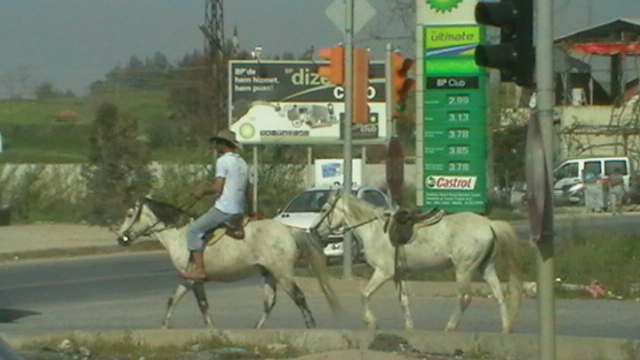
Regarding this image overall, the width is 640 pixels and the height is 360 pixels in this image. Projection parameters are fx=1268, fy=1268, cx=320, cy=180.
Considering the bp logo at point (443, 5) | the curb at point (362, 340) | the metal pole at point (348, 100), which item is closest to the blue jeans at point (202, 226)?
the curb at point (362, 340)

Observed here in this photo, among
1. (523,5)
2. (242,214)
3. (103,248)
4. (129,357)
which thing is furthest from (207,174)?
(523,5)

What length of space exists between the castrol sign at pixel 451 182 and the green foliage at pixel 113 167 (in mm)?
16097

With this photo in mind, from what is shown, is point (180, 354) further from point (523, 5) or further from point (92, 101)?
point (92, 101)

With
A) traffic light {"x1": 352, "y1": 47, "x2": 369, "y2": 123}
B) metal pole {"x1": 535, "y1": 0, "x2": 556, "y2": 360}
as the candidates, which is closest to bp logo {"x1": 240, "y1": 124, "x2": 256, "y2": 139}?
traffic light {"x1": 352, "y1": 47, "x2": 369, "y2": 123}

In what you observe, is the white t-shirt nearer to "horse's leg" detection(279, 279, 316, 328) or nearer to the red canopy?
"horse's leg" detection(279, 279, 316, 328)

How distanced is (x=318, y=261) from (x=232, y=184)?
1299 mm

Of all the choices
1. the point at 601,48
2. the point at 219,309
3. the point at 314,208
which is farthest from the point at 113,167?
the point at 219,309

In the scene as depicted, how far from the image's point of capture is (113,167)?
3622cm

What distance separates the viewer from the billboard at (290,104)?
38938mm

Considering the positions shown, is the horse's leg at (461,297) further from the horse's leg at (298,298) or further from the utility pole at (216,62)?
the utility pole at (216,62)

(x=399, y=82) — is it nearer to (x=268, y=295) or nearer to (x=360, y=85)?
(x=360, y=85)

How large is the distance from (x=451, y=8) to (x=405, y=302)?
23.7 ft

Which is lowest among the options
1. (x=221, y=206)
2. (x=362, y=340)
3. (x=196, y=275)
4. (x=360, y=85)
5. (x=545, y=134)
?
(x=362, y=340)

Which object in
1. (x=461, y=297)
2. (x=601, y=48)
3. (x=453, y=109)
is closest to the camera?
(x=461, y=297)
